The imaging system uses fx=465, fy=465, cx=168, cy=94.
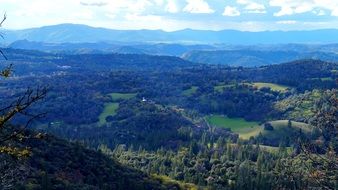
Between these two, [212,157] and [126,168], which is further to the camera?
[212,157]

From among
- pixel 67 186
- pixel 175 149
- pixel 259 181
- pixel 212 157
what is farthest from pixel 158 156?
pixel 67 186

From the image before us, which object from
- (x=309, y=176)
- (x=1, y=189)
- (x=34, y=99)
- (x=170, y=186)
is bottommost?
(x=170, y=186)

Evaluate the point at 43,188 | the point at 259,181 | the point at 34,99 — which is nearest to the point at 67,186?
the point at 43,188

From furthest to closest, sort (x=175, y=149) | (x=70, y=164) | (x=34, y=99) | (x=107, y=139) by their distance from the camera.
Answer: (x=107, y=139) < (x=175, y=149) < (x=70, y=164) < (x=34, y=99)

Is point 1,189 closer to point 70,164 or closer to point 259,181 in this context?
point 70,164

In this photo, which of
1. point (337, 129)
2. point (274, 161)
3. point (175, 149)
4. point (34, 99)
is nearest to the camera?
point (34, 99)

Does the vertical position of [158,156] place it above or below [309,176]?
below

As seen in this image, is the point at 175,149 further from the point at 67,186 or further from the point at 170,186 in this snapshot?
the point at 67,186

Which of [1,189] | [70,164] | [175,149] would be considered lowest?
[175,149]

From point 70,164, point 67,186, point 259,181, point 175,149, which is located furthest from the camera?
point 175,149
